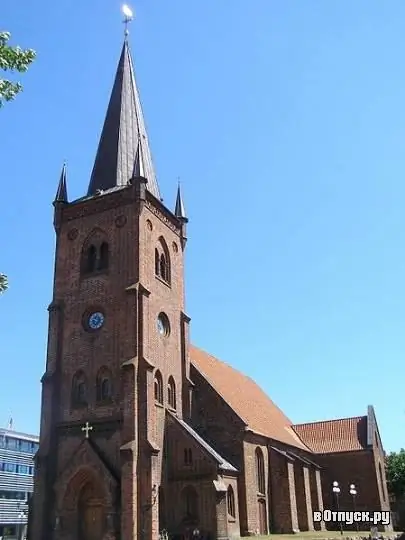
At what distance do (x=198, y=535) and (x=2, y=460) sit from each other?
4943 centimetres

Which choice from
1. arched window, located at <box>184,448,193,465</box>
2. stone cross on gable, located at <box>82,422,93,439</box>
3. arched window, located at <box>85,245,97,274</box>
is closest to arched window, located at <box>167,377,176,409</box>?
arched window, located at <box>184,448,193,465</box>

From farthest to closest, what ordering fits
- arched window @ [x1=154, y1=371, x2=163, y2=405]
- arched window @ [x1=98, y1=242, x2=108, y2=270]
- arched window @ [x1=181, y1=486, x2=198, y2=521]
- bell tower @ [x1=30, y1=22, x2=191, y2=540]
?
arched window @ [x1=98, y1=242, x2=108, y2=270]
arched window @ [x1=154, y1=371, x2=163, y2=405]
arched window @ [x1=181, y1=486, x2=198, y2=521]
bell tower @ [x1=30, y1=22, x2=191, y2=540]

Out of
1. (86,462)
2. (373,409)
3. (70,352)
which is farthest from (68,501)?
(373,409)

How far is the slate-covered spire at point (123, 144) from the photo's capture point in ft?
124

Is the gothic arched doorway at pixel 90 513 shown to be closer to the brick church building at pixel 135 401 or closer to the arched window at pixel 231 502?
the brick church building at pixel 135 401

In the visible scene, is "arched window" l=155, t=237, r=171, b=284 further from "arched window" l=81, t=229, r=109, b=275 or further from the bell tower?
"arched window" l=81, t=229, r=109, b=275

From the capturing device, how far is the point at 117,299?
3341 cm

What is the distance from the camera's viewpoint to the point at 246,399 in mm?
44562

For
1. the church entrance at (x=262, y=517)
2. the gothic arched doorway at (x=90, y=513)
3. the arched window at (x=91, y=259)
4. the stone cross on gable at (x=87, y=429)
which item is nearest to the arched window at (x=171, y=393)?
the stone cross on gable at (x=87, y=429)

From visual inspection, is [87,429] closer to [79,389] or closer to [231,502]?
[79,389]

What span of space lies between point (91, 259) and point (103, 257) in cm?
96

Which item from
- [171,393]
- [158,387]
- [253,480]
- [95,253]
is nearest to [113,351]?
[158,387]

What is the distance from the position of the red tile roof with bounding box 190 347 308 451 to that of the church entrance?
4.37 m

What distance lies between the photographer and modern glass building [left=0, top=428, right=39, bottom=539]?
7112 centimetres
